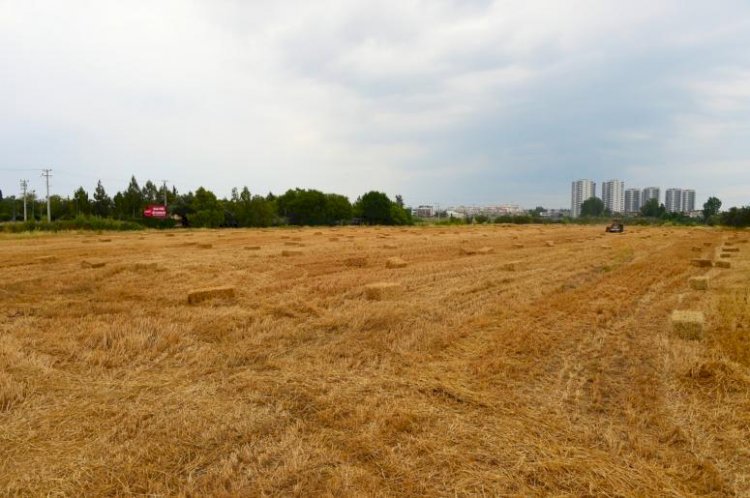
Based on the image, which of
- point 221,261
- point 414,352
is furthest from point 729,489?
point 221,261

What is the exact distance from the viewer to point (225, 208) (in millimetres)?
82812

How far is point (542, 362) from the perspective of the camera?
6000 mm

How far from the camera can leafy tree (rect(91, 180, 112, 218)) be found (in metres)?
85.9

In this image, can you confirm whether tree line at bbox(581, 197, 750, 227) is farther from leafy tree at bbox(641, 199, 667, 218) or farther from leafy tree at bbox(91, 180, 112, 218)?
leafy tree at bbox(91, 180, 112, 218)

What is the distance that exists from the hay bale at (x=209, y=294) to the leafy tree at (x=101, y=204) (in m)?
88.4

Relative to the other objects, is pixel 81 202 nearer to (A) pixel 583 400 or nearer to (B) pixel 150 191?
(B) pixel 150 191

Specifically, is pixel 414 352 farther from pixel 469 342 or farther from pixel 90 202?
pixel 90 202

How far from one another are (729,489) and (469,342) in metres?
3.69

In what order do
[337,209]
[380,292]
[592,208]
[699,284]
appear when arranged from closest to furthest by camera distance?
[380,292] → [699,284] → [337,209] → [592,208]

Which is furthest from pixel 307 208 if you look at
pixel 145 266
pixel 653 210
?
pixel 653 210

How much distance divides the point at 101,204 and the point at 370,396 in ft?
314

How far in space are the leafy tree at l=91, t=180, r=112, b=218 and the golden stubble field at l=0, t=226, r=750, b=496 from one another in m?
86.8

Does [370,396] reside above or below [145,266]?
below

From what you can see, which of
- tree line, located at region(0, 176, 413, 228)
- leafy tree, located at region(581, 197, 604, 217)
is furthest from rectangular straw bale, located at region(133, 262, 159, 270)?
leafy tree, located at region(581, 197, 604, 217)
